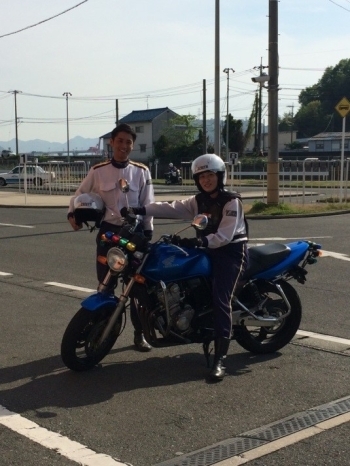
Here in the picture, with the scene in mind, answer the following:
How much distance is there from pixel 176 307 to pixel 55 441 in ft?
5.13

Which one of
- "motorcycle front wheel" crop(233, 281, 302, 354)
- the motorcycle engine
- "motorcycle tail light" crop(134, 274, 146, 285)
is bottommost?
"motorcycle front wheel" crop(233, 281, 302, 354)

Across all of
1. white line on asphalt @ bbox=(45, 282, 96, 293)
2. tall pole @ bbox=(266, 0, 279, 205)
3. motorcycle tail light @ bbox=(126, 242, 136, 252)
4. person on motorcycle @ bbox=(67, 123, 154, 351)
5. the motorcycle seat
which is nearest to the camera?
motorcycle tail light @ bbox=(126, 242, 136, 252)

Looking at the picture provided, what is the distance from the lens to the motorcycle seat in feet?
20.1

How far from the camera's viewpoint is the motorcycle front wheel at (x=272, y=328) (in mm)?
6309

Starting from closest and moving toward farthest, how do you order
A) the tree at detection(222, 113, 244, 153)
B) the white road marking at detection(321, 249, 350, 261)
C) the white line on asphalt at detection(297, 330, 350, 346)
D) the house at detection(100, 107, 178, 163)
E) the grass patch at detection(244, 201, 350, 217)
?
the white line on asphalt at detection(297, 330, 350, 346) < the white road marking at detection(321, 249, 350, 261) < the grass patch at detection(244, 201, 350, 217) < the tree at detection(222, 113, 244, 153) < the house at detection(100, 107, 178, 163)

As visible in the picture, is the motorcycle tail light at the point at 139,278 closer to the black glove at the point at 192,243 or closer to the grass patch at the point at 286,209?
the black glove at the point at 192,243

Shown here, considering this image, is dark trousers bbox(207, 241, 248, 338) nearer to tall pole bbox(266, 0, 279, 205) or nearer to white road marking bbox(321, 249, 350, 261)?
white road marking bbox(321, 249, 350, 261)

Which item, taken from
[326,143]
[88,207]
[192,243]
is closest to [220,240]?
[192,243]

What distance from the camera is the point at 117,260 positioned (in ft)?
18.0

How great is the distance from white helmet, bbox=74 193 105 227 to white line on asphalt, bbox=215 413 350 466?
2.53m

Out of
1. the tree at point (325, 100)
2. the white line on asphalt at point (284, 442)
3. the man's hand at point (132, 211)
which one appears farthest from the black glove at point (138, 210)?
the tree at point (325, 100)

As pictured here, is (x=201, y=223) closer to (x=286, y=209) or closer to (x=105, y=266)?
(x=105, y=266)

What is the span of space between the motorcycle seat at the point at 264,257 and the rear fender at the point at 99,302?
1.15 m

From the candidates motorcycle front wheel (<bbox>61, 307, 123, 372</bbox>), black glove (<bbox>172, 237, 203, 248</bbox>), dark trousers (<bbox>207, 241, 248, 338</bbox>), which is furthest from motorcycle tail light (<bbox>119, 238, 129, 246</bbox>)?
dark trousers (<bbox>207, 241, 248, 338</bbox>)
